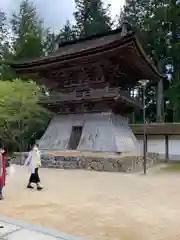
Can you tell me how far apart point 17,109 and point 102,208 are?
16.5 metres

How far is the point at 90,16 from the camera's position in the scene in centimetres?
3891

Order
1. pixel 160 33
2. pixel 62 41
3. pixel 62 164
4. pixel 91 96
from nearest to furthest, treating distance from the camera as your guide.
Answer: pixel 62 164, pixel 91 96, pixel 62 41, pixel 160 33

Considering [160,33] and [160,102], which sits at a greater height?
[160,33]

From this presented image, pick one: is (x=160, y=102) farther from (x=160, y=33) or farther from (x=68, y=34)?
(x=68, y=34)

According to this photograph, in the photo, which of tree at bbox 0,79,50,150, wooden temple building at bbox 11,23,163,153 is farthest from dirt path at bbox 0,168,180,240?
tree at bbox 0,79,50,150

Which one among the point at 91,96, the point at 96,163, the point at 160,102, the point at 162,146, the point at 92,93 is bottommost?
the point at 96,163

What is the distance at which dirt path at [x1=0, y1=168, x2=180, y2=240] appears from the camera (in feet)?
16.6

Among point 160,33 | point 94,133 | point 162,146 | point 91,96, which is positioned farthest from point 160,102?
point 91,96

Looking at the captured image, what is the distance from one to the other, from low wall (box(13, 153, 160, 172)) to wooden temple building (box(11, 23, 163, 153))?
2.44 meters

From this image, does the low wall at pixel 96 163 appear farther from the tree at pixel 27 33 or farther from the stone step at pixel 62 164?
the tree at pixel 27 33

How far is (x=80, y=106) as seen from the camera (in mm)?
20062

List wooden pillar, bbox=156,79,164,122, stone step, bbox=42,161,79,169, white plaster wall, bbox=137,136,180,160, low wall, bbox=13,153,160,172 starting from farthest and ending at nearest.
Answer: wooden pillar, bbox=156,79,164,122
white plaster wall, bbox=137,136,180,160
stone step, bbox=42,161,79,169
low wall, bbox=13,153,160,172

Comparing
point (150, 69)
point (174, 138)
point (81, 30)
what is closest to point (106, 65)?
point (150, 69)

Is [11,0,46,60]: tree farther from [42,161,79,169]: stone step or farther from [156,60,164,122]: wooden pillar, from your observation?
[42,161,79,169]: stone step
